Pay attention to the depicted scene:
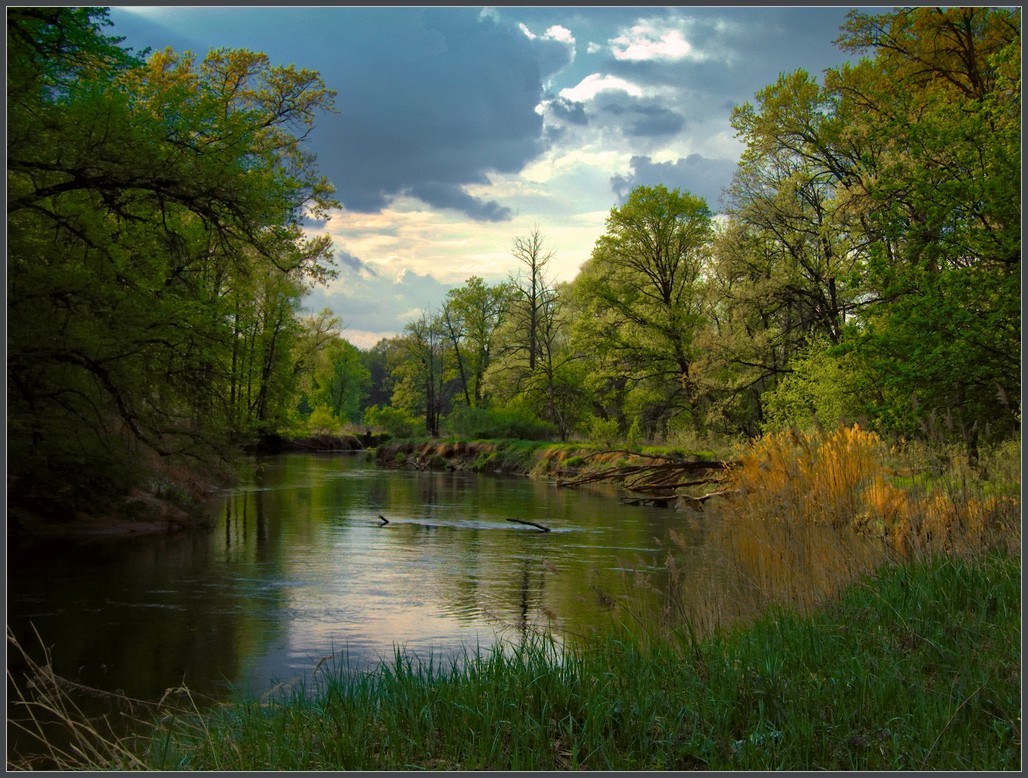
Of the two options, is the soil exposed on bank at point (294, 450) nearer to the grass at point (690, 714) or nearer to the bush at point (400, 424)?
the bush at point (400, 424)

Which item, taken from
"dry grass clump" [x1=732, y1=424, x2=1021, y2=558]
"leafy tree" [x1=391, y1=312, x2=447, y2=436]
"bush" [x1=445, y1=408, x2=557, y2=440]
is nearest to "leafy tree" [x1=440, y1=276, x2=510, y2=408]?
"leafy tree" [x1=391, y1=312, x2=447, y2=436]

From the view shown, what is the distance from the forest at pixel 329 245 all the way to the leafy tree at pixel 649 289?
500 mm

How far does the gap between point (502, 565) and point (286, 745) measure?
10579 mm

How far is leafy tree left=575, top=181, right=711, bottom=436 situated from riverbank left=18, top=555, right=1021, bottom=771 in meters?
33.0

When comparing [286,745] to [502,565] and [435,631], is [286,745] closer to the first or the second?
[435,631]

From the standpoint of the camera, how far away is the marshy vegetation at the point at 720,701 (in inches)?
171

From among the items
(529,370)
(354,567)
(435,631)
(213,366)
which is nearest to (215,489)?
(213,366)

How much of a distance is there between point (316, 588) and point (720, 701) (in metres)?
9.58

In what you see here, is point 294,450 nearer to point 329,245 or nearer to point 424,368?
point 424,368

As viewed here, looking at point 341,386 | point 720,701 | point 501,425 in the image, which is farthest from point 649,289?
point 341,386

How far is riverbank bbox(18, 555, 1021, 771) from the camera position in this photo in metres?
4.31

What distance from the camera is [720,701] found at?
15.8ft

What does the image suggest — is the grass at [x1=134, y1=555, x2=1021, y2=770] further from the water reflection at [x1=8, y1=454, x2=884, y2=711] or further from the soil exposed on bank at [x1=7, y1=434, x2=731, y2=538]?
the soil exposed on bank at [x1=7, y1=434, x2=731, y2=538]

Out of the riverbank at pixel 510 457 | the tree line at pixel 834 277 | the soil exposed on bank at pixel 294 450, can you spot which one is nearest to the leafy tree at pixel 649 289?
the tree line at pixel 834 277
